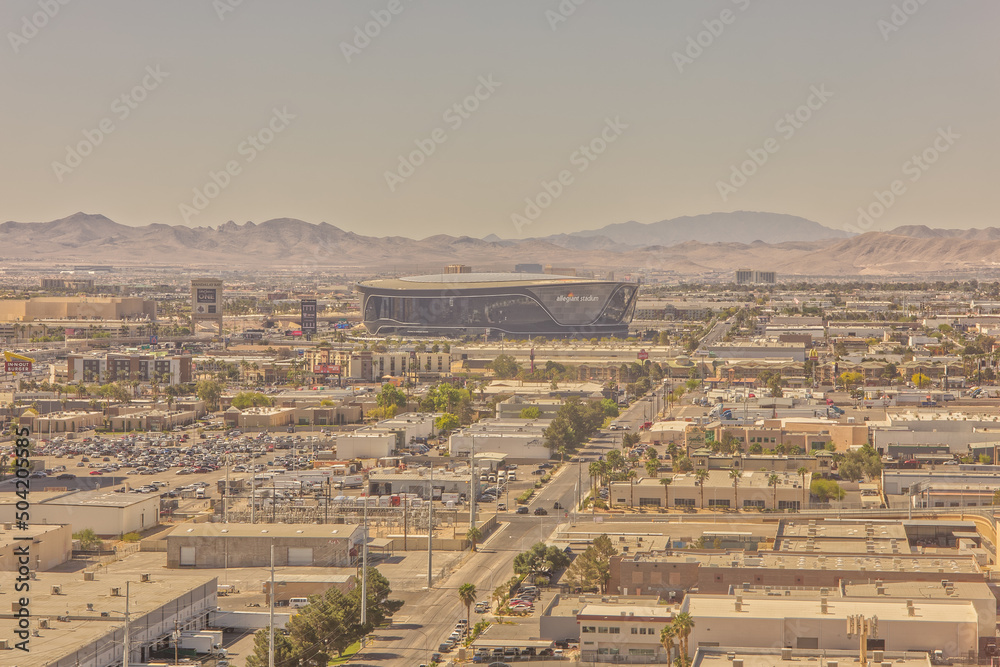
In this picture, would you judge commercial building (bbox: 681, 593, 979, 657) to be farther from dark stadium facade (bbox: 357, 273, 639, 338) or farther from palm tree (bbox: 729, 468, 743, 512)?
dark stadium facade (bbox: 357, 273, 639, 338)

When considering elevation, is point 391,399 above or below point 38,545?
above

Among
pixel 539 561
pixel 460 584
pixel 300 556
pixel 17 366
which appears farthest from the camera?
pixel 17 366

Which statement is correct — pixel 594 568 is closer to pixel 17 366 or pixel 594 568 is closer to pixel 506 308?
pixel 17 366

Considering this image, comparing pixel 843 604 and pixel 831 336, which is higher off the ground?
pixel 831 336

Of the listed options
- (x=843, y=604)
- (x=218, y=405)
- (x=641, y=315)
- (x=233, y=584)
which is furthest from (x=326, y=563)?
(x=641, y=315)

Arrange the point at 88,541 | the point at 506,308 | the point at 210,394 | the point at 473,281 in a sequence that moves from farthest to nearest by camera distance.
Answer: the point at 473,281 < the point at 506,308 < the point at 210,394 < the point at 88,541

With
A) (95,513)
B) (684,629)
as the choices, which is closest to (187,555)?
(95,513)

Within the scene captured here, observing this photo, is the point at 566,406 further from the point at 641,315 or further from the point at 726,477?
the point at 641,315

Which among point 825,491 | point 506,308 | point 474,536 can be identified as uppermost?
point 506,308
